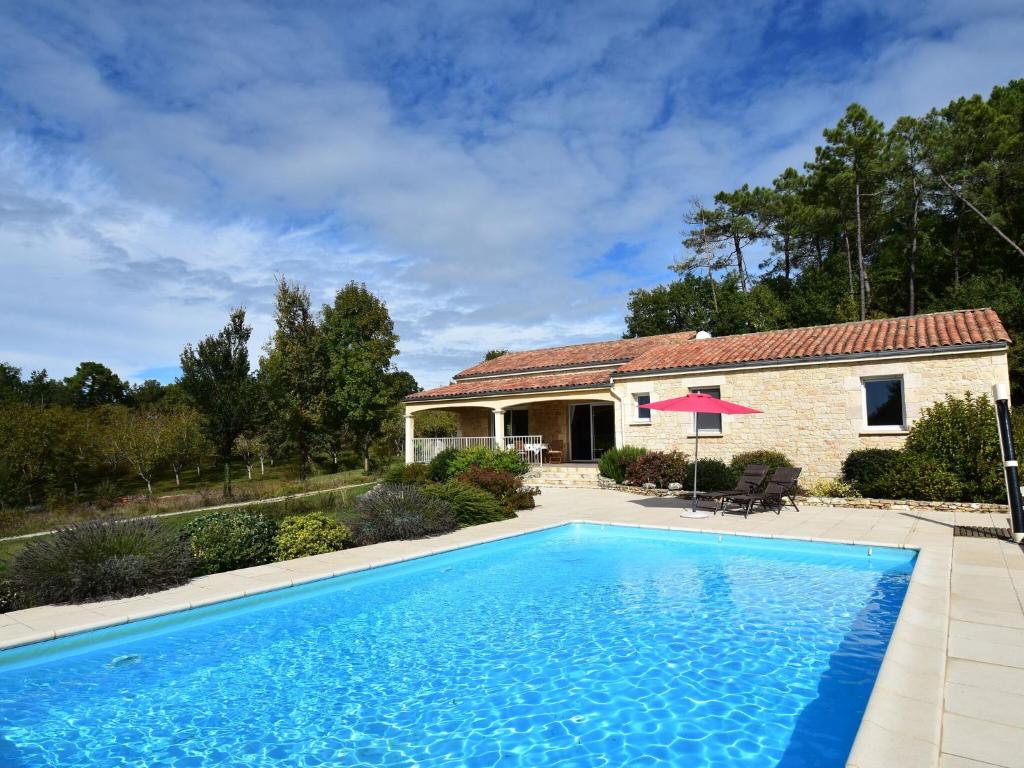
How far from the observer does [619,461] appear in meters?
19.1

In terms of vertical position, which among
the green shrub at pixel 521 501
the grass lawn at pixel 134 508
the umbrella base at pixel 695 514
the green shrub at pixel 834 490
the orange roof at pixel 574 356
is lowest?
the grass lawn at pixel 134 508

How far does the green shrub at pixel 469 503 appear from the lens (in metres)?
13.2

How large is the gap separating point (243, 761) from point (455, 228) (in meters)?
22.8

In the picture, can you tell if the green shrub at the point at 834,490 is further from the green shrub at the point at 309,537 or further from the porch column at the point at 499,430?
the green shrub at the point at 309,537

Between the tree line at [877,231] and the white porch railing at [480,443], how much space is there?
1890 cm

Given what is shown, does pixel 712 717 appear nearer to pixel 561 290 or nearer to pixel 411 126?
pixel 411 126

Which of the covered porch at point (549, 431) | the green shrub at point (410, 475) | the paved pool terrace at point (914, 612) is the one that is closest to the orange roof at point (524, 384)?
the covered porch at point (549, 431)

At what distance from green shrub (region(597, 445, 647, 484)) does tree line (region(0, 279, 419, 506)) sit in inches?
620

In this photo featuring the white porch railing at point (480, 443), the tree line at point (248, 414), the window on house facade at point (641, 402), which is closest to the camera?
the window on house facade at point (641, 402)

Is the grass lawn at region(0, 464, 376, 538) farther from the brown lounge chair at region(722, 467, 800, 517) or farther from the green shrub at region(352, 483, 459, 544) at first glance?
the brown lounge chair at region(722, 467, 800, 517)

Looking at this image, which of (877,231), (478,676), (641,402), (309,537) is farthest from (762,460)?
(877,231)

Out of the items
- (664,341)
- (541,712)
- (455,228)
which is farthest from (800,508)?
(455,228)

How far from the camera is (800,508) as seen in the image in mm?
14070

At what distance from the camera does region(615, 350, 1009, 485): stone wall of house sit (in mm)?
14445
